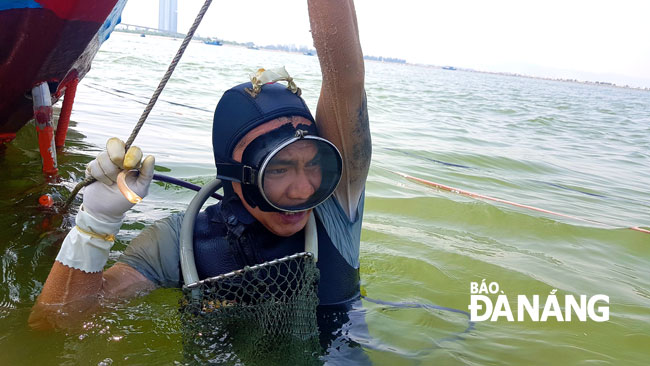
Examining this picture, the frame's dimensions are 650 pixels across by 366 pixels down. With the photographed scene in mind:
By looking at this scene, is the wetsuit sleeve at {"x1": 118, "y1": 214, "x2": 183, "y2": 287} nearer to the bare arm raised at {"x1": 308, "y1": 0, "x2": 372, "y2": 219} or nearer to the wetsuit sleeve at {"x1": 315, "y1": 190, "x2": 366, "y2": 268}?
the wetsuit sleeve at {"x1": 315, "y1": 190, "x2": 366, "y2": 268}

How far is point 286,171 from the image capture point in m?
1.99

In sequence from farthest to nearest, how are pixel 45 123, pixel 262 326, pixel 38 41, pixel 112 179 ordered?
pixel 45 123, pixel 38 41, pixel 262 326, pixel 112 179

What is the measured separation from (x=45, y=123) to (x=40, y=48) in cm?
63

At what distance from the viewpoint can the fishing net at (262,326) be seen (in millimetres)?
2057

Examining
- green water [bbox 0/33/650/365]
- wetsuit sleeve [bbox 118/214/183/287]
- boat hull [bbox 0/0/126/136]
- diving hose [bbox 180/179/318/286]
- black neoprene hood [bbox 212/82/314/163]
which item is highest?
boat hull [bbox 0/0/126/136]

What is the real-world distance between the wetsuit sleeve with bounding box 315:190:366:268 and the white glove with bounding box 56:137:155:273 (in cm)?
79

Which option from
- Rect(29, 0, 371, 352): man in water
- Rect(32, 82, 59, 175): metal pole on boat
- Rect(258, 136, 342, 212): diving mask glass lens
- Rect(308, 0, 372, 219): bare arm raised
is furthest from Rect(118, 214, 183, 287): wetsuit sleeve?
Rect(32, 82, 59, 175): metal pole on boat

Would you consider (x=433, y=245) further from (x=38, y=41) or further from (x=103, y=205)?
(x=38, y=41)

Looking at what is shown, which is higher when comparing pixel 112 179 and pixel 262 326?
pixel 112 179

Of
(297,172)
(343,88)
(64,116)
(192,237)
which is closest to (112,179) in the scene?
(192,237)

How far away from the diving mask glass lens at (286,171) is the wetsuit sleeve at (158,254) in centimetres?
41

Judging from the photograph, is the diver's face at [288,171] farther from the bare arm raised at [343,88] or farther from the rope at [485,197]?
the rope at [485,197]

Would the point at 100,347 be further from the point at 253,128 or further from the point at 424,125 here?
the point at 424,125

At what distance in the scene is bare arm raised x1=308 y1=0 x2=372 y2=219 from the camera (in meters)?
2.00
